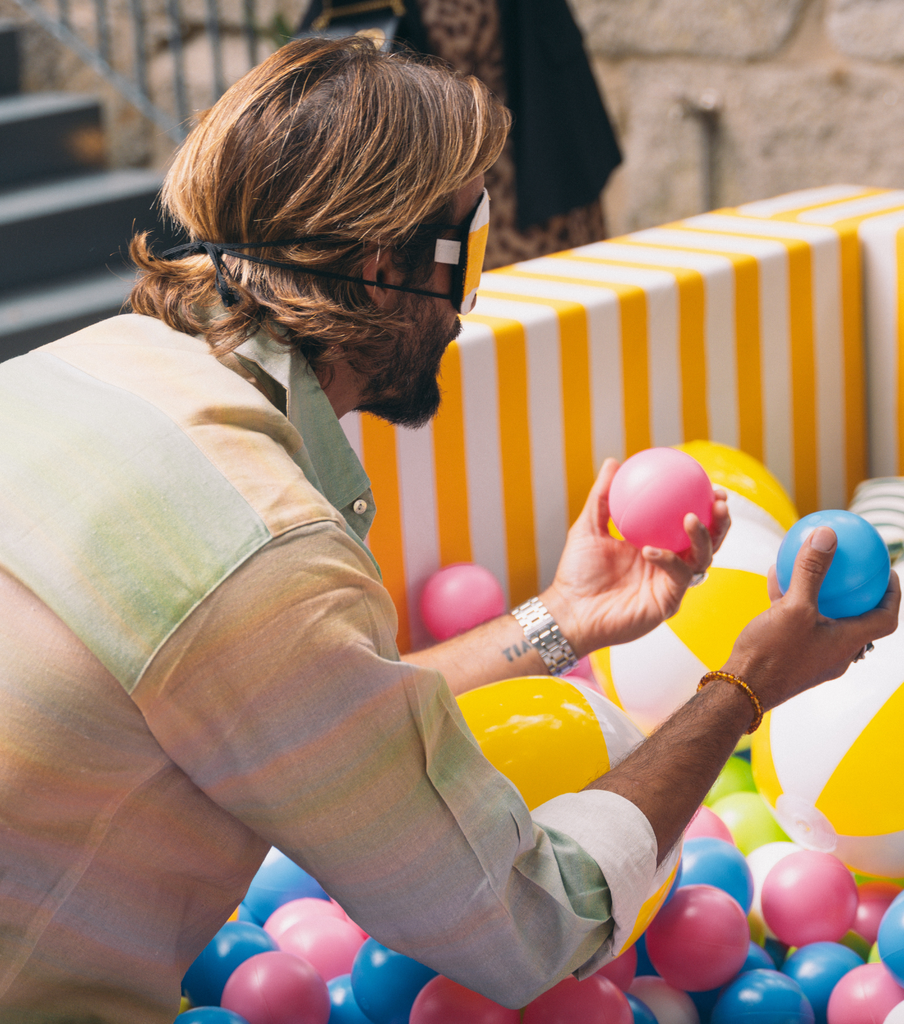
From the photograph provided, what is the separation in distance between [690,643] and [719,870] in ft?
1.42

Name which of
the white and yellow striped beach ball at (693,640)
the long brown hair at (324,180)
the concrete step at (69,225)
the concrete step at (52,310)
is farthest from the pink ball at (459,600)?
the concrete step at (69,225)

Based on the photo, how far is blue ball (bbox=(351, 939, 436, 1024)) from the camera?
4.99 ft

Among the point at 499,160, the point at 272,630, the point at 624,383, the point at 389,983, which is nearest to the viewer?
the point at 272,630

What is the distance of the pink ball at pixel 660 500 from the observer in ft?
5.74

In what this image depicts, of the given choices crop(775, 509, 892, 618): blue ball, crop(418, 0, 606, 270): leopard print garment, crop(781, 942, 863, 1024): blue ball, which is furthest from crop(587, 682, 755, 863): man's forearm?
crop(418, 0, 606, 270): leopard print garment

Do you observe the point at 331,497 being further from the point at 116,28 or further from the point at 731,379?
the point at 116,28

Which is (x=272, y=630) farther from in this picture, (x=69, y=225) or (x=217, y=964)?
(x=69, y=225)

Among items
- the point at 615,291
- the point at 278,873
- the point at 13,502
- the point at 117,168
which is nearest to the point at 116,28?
the point at 117,168

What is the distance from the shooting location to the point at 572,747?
162 centimetres

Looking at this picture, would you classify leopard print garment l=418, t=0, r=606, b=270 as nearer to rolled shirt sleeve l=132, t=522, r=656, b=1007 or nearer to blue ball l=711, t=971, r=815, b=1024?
blue ball l=711, t=971, r=815, b=1024

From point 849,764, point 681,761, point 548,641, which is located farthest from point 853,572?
point 548,641

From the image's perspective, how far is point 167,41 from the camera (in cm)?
549

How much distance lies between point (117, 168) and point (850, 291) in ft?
9.89

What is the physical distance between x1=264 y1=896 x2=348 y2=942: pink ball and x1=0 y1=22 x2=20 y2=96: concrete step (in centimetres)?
385
